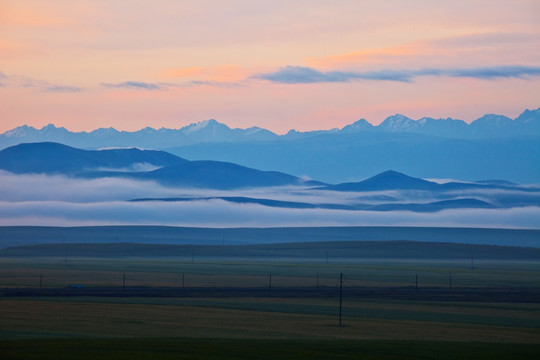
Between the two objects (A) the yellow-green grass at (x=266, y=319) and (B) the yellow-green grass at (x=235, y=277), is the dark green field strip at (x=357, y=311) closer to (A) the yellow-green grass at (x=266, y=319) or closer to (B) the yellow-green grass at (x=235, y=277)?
(A) the yellow-green grass at (x=266, y=319)

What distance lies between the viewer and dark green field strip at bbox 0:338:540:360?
3812 centimetres

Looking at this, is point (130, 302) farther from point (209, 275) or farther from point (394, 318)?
point (209, 275)

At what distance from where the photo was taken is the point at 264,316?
60531 mm

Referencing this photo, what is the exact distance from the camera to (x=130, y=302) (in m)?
69.4

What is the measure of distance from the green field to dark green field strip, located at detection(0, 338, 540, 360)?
5 centimetres

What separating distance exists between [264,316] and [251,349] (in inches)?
771

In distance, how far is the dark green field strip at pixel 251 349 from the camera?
38125 mm

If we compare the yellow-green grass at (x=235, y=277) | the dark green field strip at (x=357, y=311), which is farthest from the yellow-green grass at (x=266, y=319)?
the yellow-green grass at (x=235, y=277)

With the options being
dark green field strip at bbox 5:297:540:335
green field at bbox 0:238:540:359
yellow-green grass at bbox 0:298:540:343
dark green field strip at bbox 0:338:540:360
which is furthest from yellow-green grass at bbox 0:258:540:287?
dark green field strip at bbox 0:338:540:360

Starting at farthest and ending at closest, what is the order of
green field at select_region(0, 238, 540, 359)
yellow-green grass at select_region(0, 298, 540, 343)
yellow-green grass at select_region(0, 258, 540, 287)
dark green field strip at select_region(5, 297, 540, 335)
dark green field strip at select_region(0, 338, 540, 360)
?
yellow-green grass at select_region(0, 258, 540, 287) < dark green field strip at select_region(5, 297, 540, 335) < yellow-green grass at select_region(0, 298, 540, 343) < green field at select_region(0, 238, 540, 359) < dark green field strip at select_region(0, 338, 540, 360)

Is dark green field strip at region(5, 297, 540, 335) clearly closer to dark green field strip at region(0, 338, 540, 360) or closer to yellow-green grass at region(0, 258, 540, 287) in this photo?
dark green field strip at region(0, 338, 540, 360)

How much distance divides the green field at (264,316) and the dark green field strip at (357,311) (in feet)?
0.23

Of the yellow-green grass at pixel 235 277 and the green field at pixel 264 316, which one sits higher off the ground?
the yellow-green grass at pixel 235 277

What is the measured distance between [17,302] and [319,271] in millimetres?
66383
